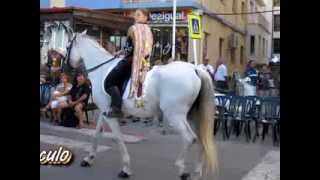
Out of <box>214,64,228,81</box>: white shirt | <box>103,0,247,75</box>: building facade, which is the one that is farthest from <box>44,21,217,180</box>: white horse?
<box>214,64,228,81</box>: white shirt

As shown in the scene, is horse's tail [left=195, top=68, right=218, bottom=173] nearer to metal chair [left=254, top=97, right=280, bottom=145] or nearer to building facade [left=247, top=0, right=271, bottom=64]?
building facade [left=247, top=0, right=271, bottom=64]

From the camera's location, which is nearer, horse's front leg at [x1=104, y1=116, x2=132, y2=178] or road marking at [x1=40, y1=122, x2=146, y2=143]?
horse's front leg at [x1=104, y1=116, x2=132, y2=178]

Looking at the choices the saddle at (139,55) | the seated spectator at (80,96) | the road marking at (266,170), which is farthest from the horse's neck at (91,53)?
the road marking at (266,170)

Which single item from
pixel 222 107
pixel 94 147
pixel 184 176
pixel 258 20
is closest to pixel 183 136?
pixel 184 176

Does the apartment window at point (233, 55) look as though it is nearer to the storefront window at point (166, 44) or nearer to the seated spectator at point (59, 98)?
the storefront window at point (166, 44)

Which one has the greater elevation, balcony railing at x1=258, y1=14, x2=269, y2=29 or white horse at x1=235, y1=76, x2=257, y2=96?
balcony railing at x1=258, y1=14, x2=269, y2=29

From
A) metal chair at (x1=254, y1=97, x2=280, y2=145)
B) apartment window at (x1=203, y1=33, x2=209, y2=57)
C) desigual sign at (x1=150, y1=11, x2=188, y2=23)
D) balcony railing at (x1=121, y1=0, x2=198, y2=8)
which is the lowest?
metal chair at (x1=254, y1=97, x2=280, y2=145)

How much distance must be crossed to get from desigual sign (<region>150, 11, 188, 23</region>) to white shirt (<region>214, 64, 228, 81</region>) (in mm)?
740

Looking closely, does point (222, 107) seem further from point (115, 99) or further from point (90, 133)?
point (115, 99)

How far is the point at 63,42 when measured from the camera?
246 inches

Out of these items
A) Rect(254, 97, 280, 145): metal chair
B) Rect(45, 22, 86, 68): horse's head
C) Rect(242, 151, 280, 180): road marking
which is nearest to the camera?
Rect(242, 151, 280, 180): road marking

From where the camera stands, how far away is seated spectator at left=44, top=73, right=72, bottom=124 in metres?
7.32

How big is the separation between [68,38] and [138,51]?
1302mm
